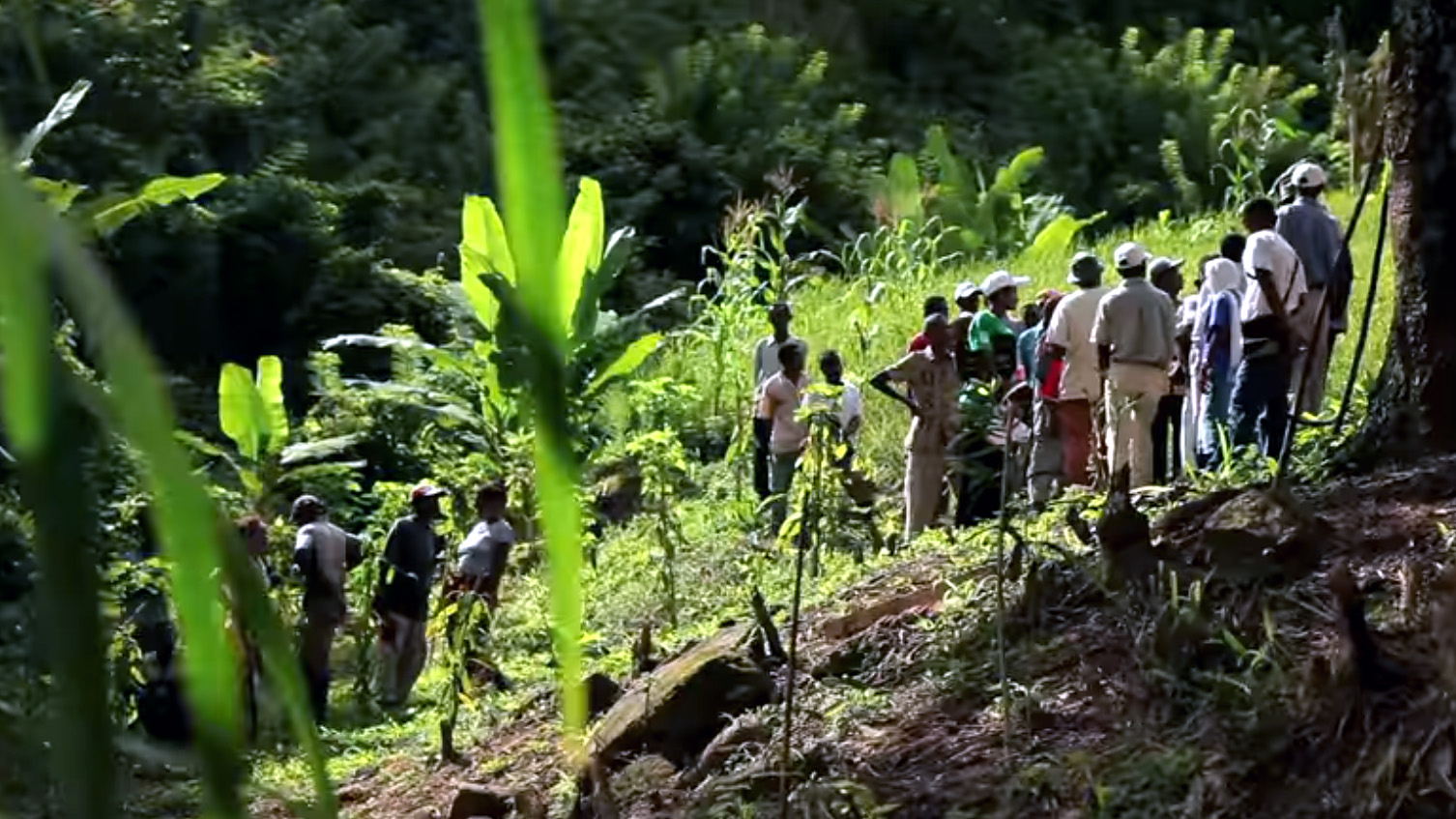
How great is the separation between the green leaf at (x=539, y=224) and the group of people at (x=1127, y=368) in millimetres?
6084

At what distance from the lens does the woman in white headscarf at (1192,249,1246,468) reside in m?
7.85

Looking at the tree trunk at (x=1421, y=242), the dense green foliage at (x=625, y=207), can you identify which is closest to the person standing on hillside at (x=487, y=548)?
the dense green foliage at (x=625, y=207)

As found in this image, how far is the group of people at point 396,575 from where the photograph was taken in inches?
352

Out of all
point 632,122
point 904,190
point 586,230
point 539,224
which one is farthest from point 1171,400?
point 632,122

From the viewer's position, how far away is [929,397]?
8.64 m

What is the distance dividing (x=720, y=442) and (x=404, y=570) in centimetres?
446

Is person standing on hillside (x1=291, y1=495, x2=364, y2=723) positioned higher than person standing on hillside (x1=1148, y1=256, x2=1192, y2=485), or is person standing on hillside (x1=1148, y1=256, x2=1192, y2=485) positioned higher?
person standing on hillside (x1=1148, y1=256, x2=1192, y2=485)

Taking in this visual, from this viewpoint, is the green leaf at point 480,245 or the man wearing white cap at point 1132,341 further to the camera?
the man wearing white cap at point 1132,341

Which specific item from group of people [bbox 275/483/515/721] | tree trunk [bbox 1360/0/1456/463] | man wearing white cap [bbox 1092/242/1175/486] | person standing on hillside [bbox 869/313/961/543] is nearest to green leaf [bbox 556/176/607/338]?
tree trunk [bbox 1360/0/1456/463]

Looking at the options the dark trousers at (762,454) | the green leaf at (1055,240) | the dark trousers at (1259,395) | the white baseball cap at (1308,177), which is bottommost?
the dark trousers at (1259,395)

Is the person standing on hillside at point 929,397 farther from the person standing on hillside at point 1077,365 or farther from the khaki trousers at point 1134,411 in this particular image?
the khaki trousers at point 1134,411

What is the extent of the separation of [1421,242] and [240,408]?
575 cm

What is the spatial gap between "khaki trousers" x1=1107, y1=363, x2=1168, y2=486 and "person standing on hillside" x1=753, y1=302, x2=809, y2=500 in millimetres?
2044

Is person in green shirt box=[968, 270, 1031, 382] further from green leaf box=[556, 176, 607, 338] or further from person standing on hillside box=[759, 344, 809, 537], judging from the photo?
green leaf box=[556, 176, 607, 338]
